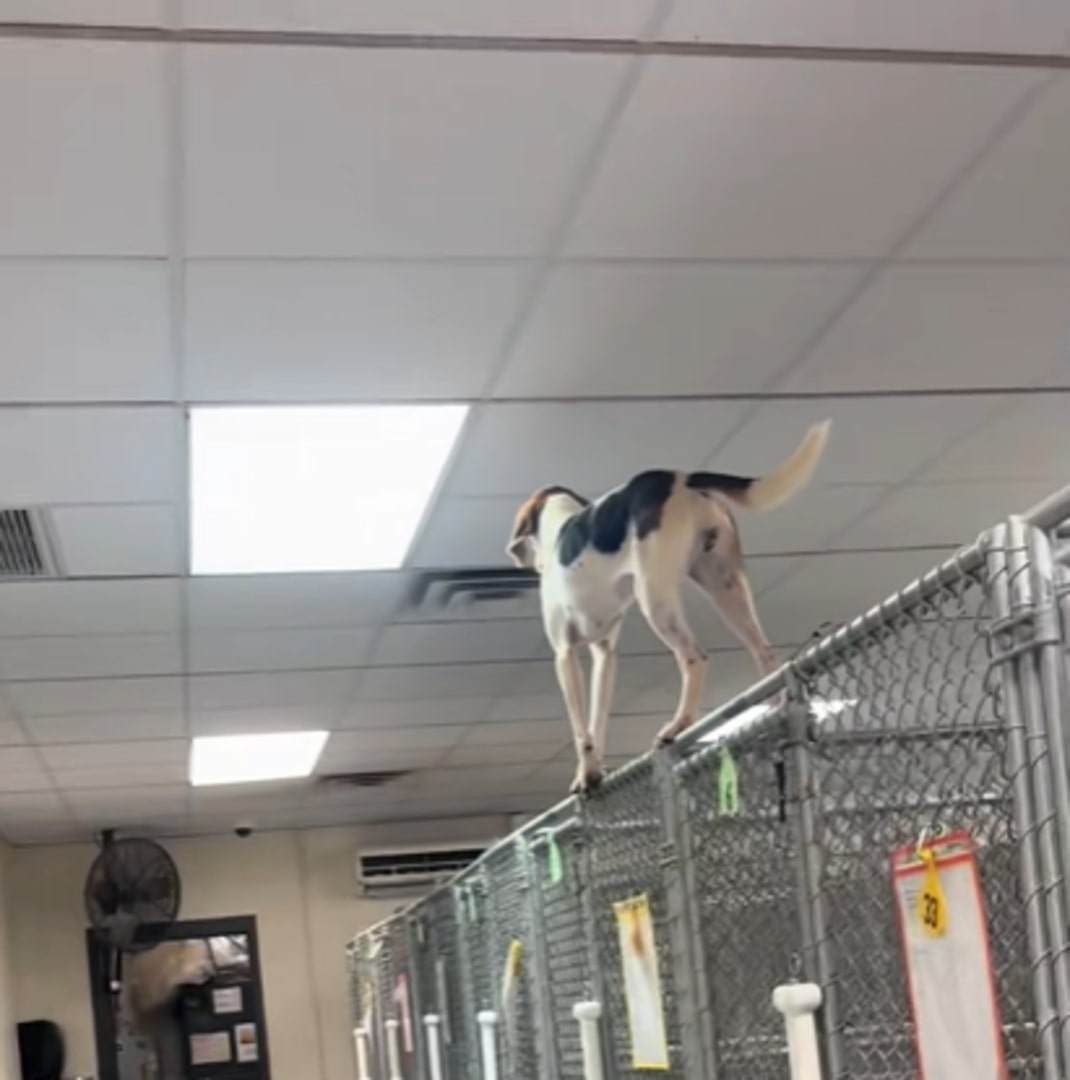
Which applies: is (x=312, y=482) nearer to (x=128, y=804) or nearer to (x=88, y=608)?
(x=88, y=608)

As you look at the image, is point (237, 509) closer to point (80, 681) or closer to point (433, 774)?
point (80, 681)

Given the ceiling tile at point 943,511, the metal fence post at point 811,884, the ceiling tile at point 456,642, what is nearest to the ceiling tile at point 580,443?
the ceiling tile at point 943,511

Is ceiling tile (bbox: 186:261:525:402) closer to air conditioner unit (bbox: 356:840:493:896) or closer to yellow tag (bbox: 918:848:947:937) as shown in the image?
yellow tag (bbox: 918:848:947:937)

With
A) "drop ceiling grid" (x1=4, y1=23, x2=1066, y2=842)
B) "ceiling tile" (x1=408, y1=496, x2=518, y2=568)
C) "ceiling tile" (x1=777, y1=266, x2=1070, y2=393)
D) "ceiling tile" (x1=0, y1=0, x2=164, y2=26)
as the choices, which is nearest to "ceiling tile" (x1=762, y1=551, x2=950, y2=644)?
"drop ceiling grid" (x1=4, y1=23, x2=1066, y2=842)

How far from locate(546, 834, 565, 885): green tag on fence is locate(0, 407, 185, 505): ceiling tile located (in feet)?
3.72

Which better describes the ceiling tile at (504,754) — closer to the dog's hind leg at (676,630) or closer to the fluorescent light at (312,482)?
the fluorescent light at (312,482)

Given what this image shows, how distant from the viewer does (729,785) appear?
5.80ft

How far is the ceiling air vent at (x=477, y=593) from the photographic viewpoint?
4.43 m

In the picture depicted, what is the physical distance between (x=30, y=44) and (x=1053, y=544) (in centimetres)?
139

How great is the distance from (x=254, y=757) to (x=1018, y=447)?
4374 millimetres

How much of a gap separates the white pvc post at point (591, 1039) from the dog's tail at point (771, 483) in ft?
2.53

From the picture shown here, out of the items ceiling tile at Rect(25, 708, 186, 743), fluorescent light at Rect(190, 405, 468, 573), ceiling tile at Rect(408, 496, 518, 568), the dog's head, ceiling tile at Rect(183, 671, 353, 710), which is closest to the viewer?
the dog's head

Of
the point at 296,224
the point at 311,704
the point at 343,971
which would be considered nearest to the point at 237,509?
the point at 296,224

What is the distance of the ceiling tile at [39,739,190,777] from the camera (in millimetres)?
6453
